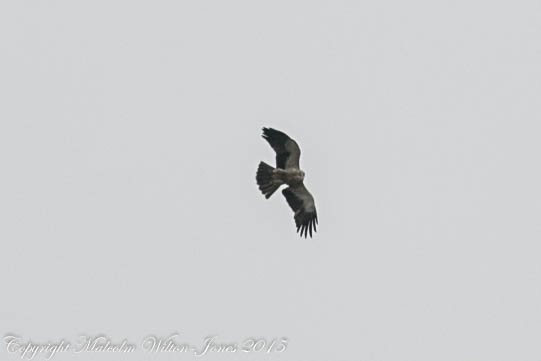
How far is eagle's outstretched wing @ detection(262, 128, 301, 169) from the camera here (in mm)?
46281

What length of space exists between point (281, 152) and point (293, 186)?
1.04 metres

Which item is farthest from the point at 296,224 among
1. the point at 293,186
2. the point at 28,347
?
the point at 28,347

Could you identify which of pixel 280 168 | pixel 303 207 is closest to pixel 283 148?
pixel 280 168

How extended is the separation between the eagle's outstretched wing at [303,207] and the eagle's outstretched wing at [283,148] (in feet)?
3.11

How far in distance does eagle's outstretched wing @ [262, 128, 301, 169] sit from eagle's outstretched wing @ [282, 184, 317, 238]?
0.95 meters

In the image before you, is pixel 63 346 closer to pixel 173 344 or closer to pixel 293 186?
pixel 173 344

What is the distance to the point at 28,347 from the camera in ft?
144

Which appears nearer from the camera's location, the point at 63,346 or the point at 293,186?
the point at 63,346

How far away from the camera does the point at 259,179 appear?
46562mm

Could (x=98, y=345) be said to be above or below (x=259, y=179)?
below

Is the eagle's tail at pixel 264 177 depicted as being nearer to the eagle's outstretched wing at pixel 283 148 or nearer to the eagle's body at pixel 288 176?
the eagle's body at pixel 288 176

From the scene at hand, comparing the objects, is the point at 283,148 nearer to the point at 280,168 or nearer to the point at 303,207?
the point at 280,168

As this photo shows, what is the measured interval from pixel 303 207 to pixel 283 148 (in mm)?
1863

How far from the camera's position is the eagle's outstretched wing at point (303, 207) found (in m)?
47.5
